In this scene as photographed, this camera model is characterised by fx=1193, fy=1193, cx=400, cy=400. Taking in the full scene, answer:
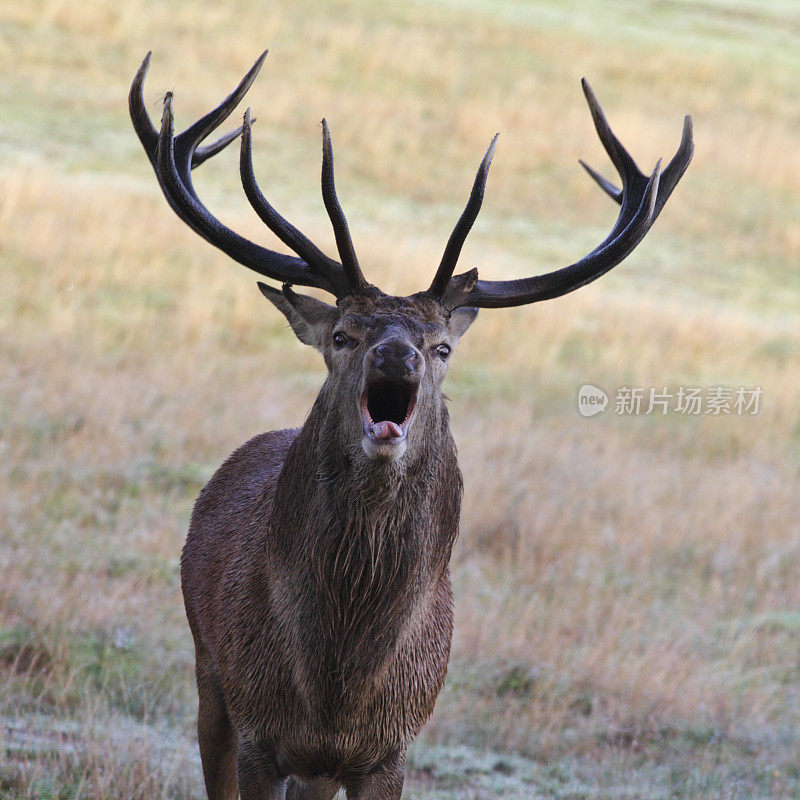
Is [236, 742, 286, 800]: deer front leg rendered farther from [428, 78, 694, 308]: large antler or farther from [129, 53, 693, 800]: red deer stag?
[428, 78, 694, 308]: large antler

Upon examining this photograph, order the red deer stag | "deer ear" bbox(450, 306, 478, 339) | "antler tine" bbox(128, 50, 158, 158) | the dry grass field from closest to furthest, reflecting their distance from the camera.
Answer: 1. the red deer stag
2. "deer ear" bbox(450, 306, 478, 339)
3. "antler tine" bbox(128, 50, 158, 158)
4. the dry grass field

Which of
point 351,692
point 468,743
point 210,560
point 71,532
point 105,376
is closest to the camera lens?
point 351,692

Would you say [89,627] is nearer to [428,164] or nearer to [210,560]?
[210,560]

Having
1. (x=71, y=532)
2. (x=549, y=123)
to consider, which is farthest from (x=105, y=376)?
(x=549, y=123)

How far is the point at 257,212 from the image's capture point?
11.9ft

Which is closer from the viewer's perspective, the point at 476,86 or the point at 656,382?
the point at 656,382

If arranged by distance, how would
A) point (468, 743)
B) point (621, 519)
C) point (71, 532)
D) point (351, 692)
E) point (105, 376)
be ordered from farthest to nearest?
point (105, 376), point (621, 519), point (71, 532), point (468, 743), point (351, 692)

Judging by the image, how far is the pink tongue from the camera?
304cm

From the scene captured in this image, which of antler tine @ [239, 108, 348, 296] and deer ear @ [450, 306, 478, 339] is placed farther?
deer ear @ [450, 306, 478, 339]

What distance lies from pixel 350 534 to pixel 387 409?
367 millimetres

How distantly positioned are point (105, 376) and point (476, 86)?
15.6 meters

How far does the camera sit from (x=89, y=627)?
5566mm

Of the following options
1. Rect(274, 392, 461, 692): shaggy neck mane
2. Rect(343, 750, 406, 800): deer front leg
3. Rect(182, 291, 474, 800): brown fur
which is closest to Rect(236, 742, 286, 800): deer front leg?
Rect(182, 291, 474, 800): brown fur

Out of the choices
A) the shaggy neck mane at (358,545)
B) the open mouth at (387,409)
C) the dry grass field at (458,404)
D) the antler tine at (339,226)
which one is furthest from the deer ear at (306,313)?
the dry grass field at (458,404)
